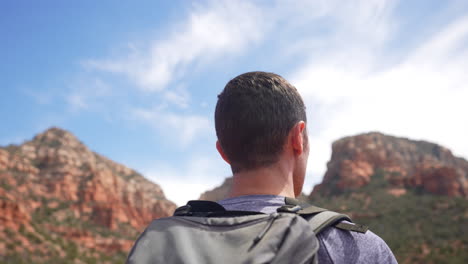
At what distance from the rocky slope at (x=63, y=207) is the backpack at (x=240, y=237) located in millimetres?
27232

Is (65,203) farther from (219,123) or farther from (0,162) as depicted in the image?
(219,123)

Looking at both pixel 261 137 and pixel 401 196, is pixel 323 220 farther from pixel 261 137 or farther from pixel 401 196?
pixel 401 196

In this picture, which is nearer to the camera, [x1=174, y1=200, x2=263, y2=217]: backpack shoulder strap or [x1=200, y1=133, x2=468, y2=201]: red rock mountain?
[x1=174, y1=200, x2=263, y2=217]: backpack shoulder strap

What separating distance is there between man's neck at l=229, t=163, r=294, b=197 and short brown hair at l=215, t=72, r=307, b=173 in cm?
3

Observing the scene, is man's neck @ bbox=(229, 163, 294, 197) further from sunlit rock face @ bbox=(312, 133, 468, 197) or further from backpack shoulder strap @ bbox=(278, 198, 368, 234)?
sunlit rock face @ bbox=(312, 133, 468, 197)

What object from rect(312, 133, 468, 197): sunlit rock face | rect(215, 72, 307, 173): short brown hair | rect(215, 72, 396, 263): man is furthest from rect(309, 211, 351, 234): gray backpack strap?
rect(312, 133, 468, 197): sunlit rock face

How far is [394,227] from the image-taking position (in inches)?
1436

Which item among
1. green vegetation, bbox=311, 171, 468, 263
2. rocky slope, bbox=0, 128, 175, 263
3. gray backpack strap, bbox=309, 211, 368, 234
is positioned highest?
rocky slope, bbox=0, 128, 175, 263

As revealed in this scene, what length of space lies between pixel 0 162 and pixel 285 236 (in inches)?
1893

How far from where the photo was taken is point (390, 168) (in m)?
57.4

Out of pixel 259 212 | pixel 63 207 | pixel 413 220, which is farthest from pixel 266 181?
pixel 63 207

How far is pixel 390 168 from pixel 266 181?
60954mm

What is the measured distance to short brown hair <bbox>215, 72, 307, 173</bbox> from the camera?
1562 millimetres

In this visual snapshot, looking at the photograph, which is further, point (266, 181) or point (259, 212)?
point (266, 181)
